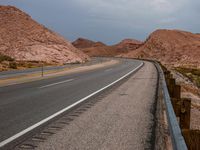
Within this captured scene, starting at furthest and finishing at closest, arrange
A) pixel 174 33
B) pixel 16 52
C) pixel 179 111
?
pixel 174 33, pixel 16 52, pixel 179 111

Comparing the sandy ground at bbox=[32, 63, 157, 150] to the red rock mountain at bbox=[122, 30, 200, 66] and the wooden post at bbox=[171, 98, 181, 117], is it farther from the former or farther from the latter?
the red rock mountain at bbox=[122, 30, 200, 66]

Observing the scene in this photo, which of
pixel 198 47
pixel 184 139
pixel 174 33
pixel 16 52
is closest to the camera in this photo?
pixel 184 139

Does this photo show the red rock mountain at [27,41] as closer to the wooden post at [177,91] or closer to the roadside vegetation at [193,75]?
the roadside vegetation at [193,75]

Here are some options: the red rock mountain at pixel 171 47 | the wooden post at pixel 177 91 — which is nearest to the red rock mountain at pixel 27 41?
the wooden post at pixel 177 91

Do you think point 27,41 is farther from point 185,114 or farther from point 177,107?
point 185,114

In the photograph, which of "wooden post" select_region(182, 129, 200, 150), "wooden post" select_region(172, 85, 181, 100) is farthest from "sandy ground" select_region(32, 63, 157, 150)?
"wooden post" select_region(182, 129, 200, 150)

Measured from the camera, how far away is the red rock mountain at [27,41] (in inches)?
2511

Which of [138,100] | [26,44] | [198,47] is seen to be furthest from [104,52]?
[138,100]

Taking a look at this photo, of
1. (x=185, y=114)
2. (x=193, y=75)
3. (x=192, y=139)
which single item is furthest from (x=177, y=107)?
(x=193, y=75)

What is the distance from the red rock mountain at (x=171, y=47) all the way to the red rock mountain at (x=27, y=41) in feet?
174

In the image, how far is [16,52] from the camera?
63.8m

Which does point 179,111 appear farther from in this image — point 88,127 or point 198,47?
point 198,47

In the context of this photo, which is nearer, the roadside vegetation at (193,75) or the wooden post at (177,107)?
the wooden post at (177,107)

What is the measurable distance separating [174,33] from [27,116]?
142108 millimetres
